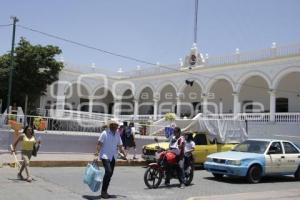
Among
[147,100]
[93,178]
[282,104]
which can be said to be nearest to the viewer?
[93,178]

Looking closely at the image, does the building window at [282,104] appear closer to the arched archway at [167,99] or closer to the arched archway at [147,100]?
the arched archway at [167,99]

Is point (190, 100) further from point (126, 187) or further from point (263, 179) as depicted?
point (126, 187)

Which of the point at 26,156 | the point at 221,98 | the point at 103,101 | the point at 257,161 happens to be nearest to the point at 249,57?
the point at 221,98

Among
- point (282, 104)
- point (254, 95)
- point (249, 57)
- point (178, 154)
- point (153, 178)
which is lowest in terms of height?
point (153, 178)

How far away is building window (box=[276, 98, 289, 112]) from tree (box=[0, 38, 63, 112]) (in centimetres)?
1549

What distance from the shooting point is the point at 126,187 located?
10.9 meters

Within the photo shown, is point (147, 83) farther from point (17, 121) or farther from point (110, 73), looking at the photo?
point (17, 121)

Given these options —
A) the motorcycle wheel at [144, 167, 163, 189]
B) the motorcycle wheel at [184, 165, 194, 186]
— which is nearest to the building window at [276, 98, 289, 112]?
the motorcycle wheel at [184, 165, 194, 186]

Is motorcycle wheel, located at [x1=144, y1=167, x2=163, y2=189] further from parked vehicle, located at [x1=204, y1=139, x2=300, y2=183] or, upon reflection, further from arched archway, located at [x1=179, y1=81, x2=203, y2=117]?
arched archway, located at [x1=179, y1=81, x2=203, y2=117]

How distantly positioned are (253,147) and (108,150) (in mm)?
5906

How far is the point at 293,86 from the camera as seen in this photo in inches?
1216

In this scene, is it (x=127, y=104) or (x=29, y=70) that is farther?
(x=127, y=104)

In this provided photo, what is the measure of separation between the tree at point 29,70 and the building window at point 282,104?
610 inches

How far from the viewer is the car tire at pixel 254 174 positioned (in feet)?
41.3
